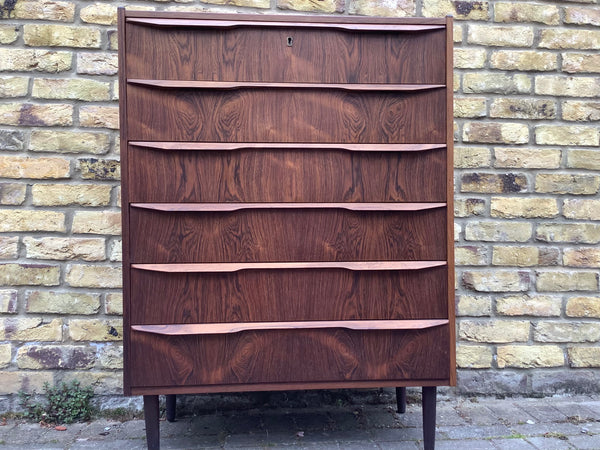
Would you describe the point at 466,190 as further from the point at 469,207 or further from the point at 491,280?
the point at 491,280

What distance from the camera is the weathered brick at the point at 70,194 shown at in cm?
244

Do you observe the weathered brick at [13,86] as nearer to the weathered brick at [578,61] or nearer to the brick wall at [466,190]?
the brick wall at [466,190]

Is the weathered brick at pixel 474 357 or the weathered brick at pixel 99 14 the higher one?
the weathered brick at pixel 99 14

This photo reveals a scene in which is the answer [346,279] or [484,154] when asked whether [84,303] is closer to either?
[346,279]

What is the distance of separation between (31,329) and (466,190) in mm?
2366

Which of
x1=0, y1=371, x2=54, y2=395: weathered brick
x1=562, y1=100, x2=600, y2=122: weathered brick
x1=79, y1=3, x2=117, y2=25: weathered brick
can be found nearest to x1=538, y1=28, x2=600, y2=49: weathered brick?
x1=562, y1=100, x2=600, y2=122: weathered brick

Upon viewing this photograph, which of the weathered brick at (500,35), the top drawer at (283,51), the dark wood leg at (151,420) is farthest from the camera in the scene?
the weathered brick at (500,35)

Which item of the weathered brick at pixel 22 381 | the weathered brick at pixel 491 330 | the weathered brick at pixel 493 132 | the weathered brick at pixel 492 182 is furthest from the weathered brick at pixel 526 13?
the weathered brick at pixel 22 381

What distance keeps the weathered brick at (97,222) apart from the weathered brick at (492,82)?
1.96m

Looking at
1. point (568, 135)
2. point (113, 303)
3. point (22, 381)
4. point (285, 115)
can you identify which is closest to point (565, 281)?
point (568, 135)

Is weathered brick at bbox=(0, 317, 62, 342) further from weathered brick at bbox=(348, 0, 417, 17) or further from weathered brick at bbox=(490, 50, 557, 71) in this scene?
weathered brick at bbox=(490, 50, 557, 71)

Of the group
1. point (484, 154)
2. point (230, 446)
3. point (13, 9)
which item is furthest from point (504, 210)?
point (13, 9)

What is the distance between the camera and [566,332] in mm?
2678

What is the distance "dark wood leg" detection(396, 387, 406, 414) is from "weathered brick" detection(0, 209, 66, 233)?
1.90 m
